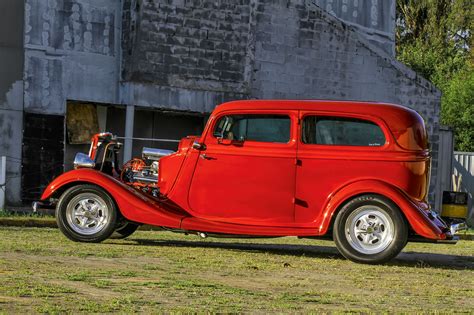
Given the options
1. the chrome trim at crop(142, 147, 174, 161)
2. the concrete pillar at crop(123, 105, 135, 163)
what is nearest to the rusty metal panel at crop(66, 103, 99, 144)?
the concrete pillar at crop(123, 105, 135, 163)

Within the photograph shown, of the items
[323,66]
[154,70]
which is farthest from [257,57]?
[154,70]

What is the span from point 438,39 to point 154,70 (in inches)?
1145

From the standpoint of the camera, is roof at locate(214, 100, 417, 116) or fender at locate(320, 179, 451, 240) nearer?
fender at locate(320, 179, 451, 240)

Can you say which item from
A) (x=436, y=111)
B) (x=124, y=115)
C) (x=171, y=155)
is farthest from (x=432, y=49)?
(x=171, y=155)

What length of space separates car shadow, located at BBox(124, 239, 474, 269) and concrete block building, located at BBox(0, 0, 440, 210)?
358 inches

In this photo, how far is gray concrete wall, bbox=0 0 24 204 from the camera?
21391mm

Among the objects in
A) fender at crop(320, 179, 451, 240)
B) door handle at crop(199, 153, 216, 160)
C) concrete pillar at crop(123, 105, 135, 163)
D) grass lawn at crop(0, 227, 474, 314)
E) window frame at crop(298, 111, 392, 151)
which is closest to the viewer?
grass lawn at crop(0, 227, 474, 314)

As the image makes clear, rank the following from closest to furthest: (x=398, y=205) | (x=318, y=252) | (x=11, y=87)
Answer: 1. (x=398, y=205)
2. (x=318, y=252)
3. (x=11, y=87)

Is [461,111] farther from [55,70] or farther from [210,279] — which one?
[210,279]

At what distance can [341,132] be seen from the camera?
11.5 m

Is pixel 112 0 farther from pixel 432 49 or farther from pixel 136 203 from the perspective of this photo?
pixel 432 49

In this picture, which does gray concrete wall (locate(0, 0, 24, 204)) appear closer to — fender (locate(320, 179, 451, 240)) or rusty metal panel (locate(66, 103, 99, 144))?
rusty metal panel (locate(66, 103, 99, 144))

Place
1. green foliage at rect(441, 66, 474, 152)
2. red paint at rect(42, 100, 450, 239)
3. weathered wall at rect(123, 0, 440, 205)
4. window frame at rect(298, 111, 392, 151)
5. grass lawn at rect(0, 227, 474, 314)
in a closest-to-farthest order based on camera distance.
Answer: grass lawn at rect(0, 227, 474, 314), red paint at rect(42, 100, 450, 239), window frame at rect(298, 111, 392, 151), weathered wall at rect(123, 0, 440, 205), green foliage at rect(441, 66, 474, 152)

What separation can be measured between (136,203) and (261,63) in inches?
490
